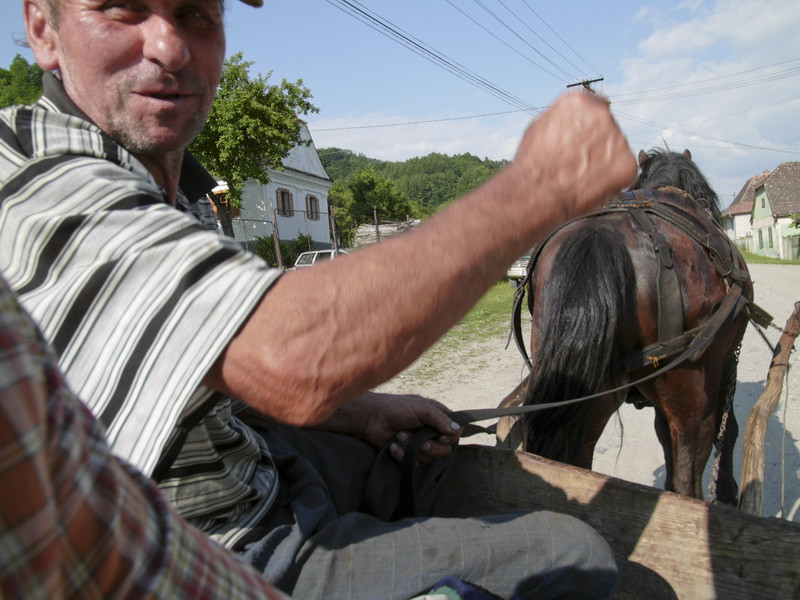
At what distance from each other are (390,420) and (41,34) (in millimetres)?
1327

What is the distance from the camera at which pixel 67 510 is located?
416 mm

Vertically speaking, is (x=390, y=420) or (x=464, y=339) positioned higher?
(x=390, y=420)

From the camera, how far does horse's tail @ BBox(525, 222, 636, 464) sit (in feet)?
7.68

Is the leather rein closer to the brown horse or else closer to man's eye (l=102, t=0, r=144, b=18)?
the brown horse

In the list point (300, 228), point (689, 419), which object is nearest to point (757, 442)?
point (689, 419)

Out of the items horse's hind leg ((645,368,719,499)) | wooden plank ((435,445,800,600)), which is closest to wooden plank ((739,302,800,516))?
horse's hind leg ((645,368,719,499))

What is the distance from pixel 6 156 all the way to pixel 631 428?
4.95 metres

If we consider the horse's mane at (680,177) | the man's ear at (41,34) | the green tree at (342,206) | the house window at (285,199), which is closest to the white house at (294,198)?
the house window at (285,199)

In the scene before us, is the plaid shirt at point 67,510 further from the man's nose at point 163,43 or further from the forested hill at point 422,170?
the forested hill at point 422,170

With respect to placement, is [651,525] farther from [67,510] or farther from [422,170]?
[422,170]

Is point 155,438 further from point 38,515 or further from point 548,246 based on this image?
point 548,246

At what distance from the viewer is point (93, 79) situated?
3.35ft

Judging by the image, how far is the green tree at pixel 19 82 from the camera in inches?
832

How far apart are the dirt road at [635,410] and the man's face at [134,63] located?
2.37 meters
